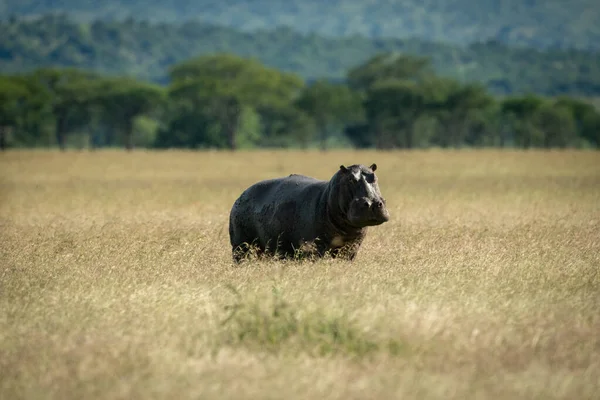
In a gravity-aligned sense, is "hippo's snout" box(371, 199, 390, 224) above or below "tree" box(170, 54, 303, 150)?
below

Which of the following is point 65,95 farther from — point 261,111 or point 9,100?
point 261,111

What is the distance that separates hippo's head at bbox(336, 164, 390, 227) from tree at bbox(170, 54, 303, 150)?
3439 inches

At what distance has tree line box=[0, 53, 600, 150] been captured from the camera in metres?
109

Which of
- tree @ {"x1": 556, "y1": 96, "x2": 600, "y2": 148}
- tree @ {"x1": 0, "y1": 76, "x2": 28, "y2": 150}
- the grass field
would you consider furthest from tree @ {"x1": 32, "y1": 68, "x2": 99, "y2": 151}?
the grass field

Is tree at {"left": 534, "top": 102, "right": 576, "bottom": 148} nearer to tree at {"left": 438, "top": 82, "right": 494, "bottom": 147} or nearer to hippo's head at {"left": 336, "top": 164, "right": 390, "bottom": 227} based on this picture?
tree at {"left": 438, "top": 82, "right": 494, "bottom": 147}

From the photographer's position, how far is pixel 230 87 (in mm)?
111625

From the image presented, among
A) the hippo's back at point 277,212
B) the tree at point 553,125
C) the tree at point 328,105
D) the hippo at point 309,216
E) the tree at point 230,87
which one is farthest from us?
the tree at point 328,105

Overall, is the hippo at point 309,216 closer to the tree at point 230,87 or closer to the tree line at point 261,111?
the tree line at point 261,111

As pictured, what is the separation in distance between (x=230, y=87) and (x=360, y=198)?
332 ft

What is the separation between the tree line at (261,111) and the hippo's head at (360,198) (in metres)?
85.4

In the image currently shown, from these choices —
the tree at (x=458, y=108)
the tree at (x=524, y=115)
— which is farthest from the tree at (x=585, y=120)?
the tree at (x=458, y=108)

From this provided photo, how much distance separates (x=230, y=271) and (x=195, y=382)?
4979mm

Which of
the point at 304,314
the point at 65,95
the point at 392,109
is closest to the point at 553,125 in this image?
the point at 392,109

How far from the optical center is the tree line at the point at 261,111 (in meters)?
109
